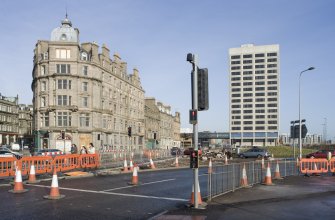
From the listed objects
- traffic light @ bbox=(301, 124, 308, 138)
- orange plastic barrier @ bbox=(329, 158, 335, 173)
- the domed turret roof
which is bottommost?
orange plastic barrier @ bbox=(329, 158, 335, 173)

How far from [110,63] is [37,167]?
173 ft

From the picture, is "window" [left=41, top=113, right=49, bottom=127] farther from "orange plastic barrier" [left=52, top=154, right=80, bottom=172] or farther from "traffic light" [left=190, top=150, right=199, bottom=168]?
"traffic light" [left=190, top=150, right=199, bottom=168]

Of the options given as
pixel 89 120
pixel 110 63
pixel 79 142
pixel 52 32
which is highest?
pixel 52 32

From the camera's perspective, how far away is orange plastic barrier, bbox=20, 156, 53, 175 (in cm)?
1778

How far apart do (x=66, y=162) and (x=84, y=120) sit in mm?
40100

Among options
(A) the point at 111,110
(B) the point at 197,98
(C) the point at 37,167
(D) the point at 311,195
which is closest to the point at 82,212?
(B) the point at 197,98

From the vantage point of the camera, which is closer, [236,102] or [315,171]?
[315,171]

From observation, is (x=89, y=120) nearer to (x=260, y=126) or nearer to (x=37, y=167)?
(x=37, y=167)

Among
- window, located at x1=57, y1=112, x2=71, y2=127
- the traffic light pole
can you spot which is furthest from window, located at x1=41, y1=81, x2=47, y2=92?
the traffic light pole

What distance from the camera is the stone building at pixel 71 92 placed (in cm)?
5766

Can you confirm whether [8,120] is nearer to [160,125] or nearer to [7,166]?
[160,125]

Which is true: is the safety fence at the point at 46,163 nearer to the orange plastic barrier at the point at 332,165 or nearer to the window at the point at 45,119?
the orange plastic barrier at the point at 332,165

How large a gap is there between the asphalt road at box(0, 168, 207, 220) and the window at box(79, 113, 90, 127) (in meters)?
45.1

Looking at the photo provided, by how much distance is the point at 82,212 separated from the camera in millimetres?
9289
